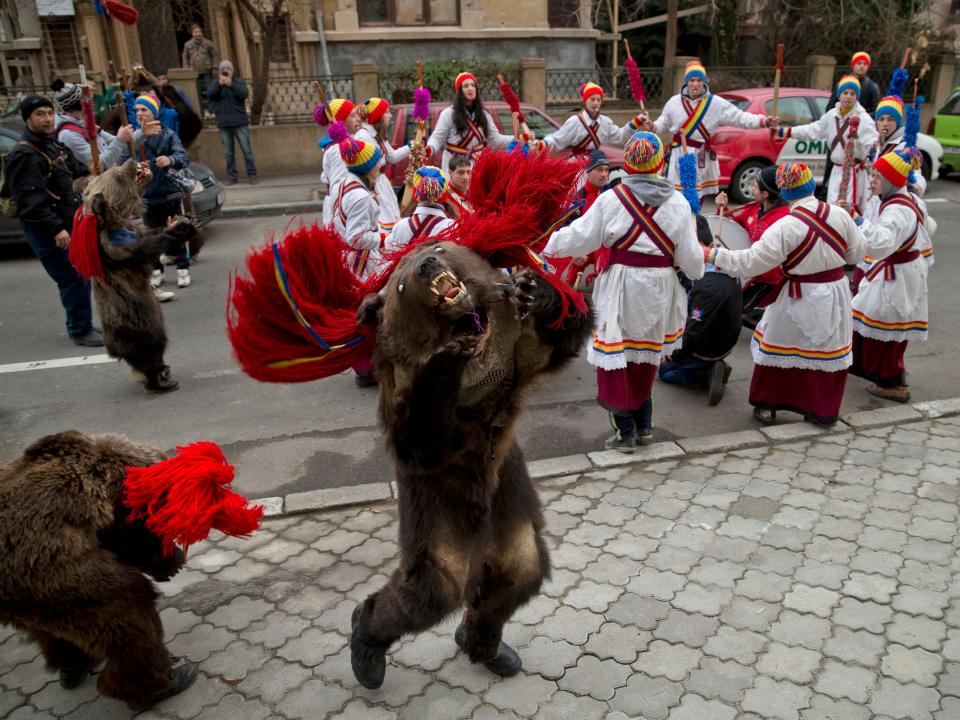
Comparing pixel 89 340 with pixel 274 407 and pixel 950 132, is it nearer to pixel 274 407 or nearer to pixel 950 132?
pixel 274 407

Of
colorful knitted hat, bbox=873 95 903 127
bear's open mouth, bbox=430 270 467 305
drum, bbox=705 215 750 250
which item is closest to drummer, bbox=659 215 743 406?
drum, bbox=705 215 750 250

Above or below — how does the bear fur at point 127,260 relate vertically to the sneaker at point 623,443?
above

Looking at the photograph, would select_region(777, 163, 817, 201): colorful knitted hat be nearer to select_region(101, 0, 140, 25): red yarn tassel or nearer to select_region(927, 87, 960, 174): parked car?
select_region(101, 0, 140, 25): red yarn tassel

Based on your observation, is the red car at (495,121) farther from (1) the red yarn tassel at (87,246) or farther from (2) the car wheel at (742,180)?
(1) the red yarn tassel at (87,246)

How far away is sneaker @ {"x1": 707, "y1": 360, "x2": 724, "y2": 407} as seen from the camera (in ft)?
19.0

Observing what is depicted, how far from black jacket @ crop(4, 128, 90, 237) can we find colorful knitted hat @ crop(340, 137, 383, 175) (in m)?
2.75

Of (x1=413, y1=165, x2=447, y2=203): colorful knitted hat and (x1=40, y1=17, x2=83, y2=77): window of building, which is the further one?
(x1=40, y1=17, x2=83, y2=77): window of building

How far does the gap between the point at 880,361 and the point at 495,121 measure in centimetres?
661

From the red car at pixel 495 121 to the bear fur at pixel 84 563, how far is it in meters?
8.41

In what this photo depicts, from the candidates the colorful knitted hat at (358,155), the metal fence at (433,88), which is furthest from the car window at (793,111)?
the colorful knitted hat at (358,155)

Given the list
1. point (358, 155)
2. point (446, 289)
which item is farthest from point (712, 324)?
point (446, 289)

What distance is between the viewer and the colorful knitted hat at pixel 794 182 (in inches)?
187

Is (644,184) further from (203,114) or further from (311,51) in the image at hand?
(311,51)

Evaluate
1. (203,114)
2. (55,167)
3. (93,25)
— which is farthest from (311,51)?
(55,167)
